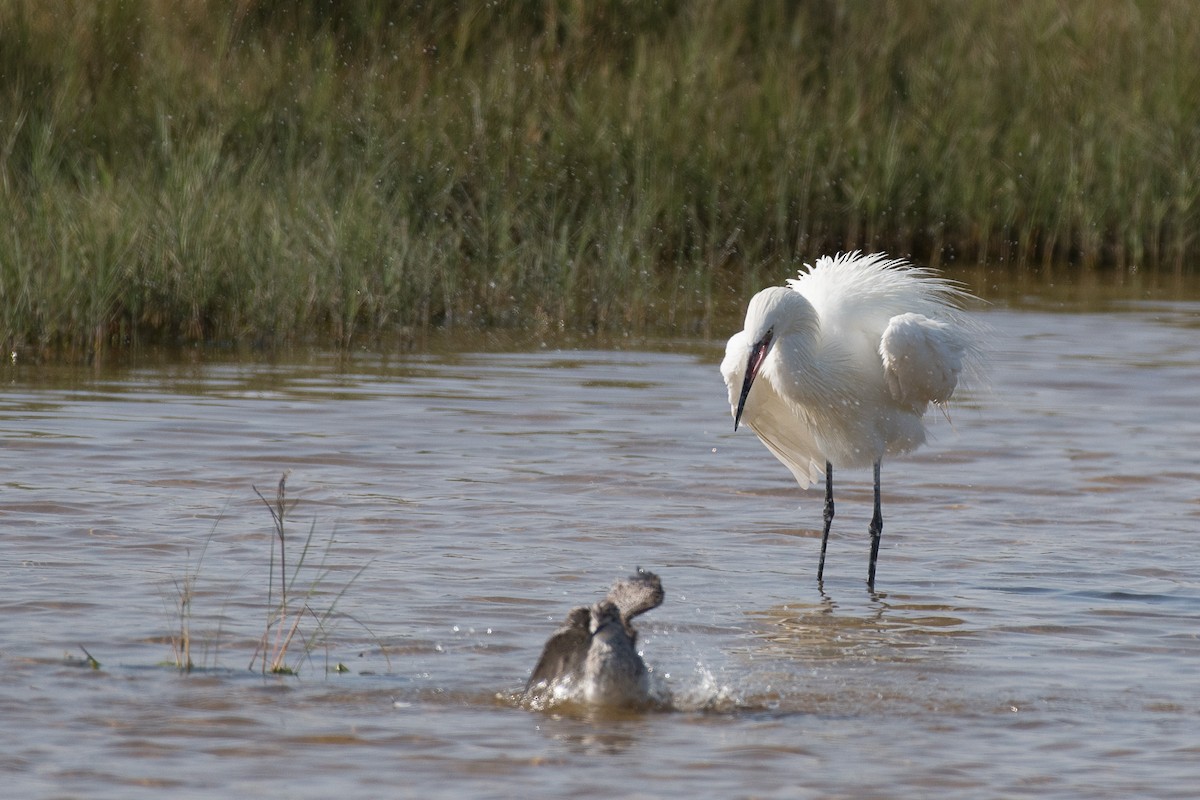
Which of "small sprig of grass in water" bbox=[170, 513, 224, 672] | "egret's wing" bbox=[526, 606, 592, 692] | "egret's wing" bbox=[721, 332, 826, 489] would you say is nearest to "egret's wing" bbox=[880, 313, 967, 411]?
"egret's wing" bbox=[721, 332, 826, 489]

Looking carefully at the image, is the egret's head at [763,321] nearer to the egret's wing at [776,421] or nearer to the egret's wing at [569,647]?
the egret's wing at [776,421]

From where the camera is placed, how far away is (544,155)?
40.7 feet

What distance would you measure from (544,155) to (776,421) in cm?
583

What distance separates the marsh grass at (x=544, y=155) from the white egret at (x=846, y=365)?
4.05 meters

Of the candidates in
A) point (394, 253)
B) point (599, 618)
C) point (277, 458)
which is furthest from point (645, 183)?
point (599, 618)

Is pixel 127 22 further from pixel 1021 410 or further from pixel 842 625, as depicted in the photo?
pixel 842 625

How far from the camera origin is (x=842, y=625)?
5.71m

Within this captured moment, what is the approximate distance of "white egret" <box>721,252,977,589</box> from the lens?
251 inches

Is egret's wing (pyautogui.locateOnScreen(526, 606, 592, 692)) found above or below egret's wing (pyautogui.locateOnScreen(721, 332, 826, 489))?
below

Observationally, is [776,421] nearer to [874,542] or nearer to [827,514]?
[827,514]

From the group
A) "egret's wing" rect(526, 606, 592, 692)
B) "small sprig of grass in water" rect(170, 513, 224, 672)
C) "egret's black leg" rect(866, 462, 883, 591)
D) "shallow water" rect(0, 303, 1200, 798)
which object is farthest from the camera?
"egret's black leg" rect(866, 462, 883, 591)

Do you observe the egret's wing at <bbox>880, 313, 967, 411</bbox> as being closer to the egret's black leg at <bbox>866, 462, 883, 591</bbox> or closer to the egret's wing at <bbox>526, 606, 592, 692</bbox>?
the egret's black leg at <bbox>866, 462, 883, 591</bbox>

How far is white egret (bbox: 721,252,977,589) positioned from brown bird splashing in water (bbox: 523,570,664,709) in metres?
1.68

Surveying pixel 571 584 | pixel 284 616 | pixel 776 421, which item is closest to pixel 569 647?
pixel 284 616
